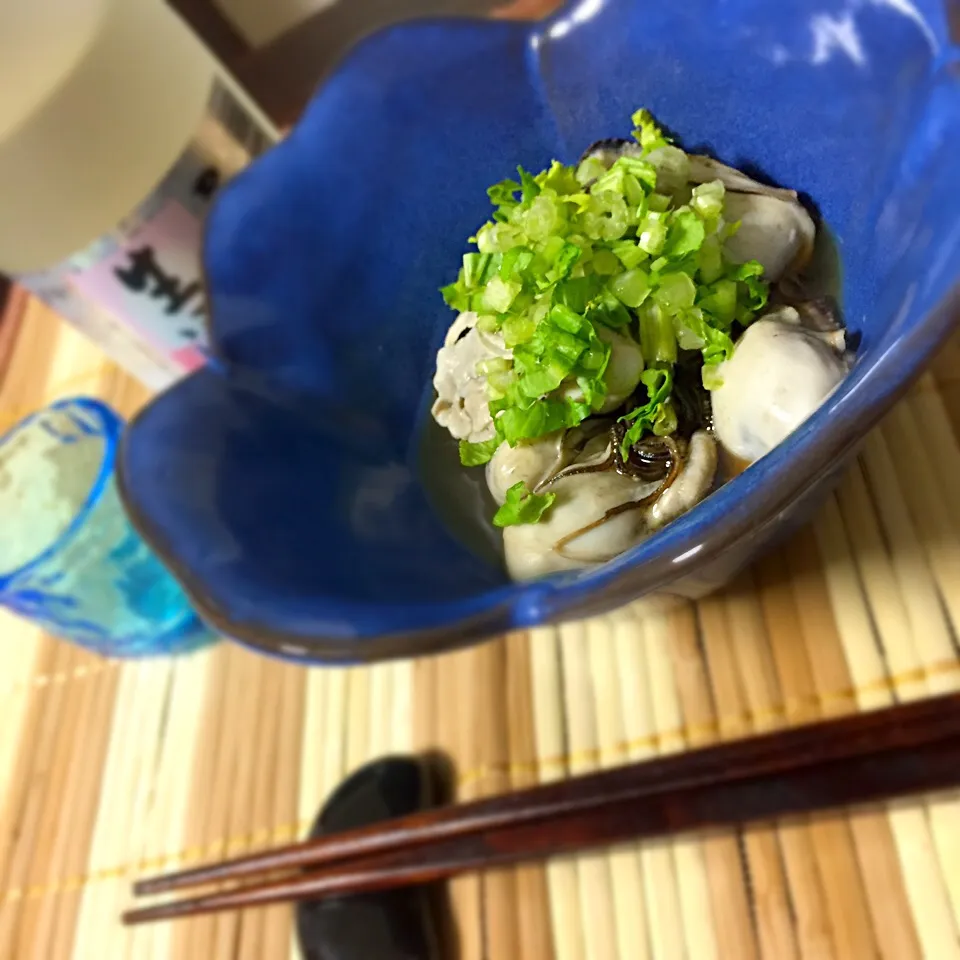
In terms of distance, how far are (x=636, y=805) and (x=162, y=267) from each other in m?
0.74

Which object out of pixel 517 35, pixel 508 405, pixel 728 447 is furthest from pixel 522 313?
pixel 517 35

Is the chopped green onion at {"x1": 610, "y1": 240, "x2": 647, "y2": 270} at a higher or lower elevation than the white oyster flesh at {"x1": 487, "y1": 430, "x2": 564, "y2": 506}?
higher

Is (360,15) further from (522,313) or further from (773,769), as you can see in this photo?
(773,769)

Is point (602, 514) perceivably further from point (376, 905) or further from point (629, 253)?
point (376, 905)

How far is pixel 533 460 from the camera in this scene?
638 mm

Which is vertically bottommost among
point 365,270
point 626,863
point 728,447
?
point 626,863

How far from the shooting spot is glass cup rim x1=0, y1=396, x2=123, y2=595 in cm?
92

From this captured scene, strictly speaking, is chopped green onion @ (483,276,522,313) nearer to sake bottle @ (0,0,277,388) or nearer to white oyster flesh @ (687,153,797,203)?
white oyster flesh @ (687,153,797,203)

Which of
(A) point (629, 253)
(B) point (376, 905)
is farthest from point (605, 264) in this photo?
(B) point (376, 905)

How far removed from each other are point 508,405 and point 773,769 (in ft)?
1.03

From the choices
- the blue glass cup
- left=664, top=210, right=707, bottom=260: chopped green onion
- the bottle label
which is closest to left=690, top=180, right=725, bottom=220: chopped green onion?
left=664, top=210, right=707, bottom=260: chopped green onion

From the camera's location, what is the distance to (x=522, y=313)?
0.63m

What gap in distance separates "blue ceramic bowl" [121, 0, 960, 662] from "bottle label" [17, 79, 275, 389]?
18 centimetres

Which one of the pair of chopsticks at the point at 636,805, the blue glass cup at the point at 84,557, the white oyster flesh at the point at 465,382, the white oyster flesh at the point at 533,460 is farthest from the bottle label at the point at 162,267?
the pair of chopsticks at the point at 636,805
